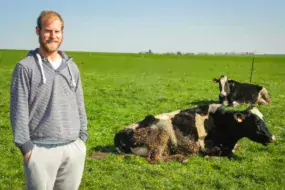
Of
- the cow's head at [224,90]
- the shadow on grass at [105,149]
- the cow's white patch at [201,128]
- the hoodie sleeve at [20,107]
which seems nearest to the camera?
the hoodie sleeve at [20,107]

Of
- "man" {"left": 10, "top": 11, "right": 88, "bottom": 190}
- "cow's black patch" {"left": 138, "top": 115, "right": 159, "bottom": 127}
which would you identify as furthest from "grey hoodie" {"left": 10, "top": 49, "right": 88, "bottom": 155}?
"cow's black patch" {"left": 138, "top": 115, "right": 159, "bottom": 127}

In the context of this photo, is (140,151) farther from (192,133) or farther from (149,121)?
(192,133)

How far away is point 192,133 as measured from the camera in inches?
388

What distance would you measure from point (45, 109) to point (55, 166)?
2.20 ft

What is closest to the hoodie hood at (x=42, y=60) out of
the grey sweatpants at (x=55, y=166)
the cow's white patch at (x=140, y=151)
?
the grey sweatpants at (x=55, y=166)

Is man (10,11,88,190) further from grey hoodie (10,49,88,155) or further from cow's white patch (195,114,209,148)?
cow's white patch (195,114,209,148)

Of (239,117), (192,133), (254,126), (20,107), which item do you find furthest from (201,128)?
(20,107)

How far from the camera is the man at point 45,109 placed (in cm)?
396

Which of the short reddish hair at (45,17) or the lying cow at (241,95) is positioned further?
the lying cow at (241,95)

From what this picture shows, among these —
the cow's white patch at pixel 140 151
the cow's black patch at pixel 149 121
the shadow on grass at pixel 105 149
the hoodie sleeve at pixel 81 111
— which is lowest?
the shadow on grass at pixel 105 149

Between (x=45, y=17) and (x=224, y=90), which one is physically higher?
(x=45, y=17)

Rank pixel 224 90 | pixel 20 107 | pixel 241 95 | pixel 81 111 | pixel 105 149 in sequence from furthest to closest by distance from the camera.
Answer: pixel 224 90
pixel 241 95
pixel 105 149
pixel 81 111
pixel 20 107

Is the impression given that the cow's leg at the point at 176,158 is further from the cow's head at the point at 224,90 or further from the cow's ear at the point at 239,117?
the cow's head at the point at 224,90

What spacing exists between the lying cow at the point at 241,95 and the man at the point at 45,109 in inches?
589
